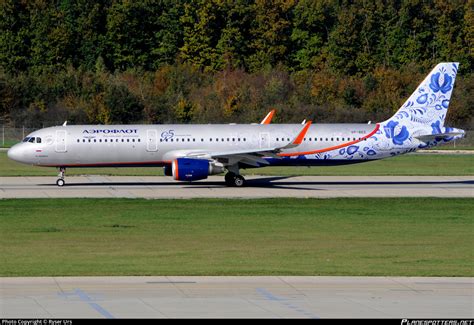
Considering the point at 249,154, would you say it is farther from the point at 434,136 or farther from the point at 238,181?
the point at 434,136

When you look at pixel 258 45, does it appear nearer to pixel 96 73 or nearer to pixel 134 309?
pixel 96 73

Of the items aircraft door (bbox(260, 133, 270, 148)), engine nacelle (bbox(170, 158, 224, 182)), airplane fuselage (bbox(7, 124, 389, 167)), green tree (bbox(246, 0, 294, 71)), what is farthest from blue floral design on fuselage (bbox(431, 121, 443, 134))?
green tree (bbox(246, 0, 294, 71))

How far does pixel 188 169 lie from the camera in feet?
135

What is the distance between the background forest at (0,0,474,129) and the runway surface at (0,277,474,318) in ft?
237

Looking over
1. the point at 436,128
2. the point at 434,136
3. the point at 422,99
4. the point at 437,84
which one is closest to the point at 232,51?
the point at 437,84

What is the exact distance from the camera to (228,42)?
106 m

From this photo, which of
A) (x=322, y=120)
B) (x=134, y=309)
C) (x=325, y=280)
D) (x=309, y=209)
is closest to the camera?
(x=134, y=309)

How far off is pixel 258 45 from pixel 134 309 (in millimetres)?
92068

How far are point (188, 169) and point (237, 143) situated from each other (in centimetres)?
415

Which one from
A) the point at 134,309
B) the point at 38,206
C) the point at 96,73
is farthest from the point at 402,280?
the point at 96,73

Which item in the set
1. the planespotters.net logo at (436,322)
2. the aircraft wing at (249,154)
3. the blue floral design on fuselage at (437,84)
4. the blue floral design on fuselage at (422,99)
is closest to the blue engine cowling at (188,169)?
the aircraft wing at (249,154)

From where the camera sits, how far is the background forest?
3725 inches

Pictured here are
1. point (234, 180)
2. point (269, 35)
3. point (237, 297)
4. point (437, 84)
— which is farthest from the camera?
point (269, 35)

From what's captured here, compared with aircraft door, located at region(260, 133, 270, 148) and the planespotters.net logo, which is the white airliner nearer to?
aircraft door, located at region(260, 133, 270, 148)
